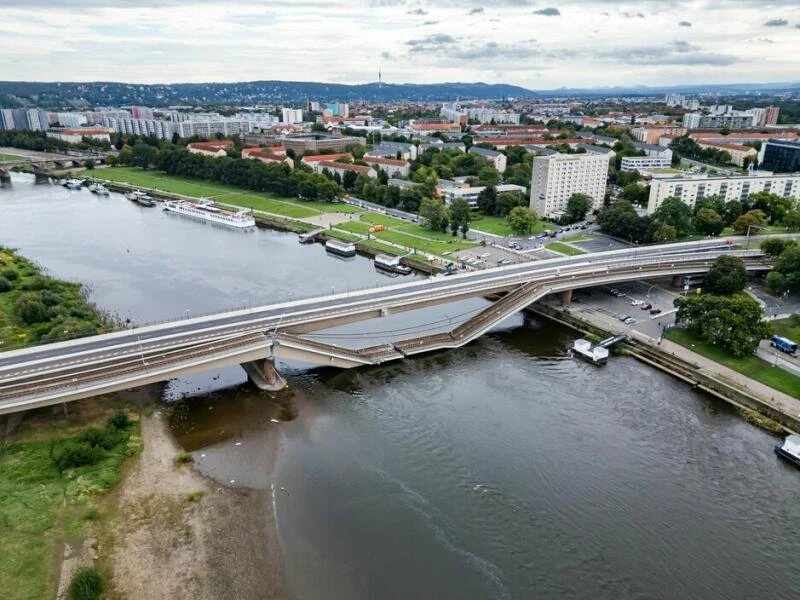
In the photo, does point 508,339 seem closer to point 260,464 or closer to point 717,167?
point 260,464

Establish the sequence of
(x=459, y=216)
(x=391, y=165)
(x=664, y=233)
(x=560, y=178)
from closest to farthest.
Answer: (x=664, y=233) → (x=459, y=216) → (x=560, y=178) → (x=391, y=165)

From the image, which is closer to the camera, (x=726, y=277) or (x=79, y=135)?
(x=726, y=277)

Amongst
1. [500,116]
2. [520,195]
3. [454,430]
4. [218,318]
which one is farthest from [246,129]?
[454,430]

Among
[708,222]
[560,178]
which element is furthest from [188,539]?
[560,178]

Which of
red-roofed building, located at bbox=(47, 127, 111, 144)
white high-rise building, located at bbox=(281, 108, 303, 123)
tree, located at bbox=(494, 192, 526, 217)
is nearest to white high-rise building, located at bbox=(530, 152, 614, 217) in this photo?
tree, located at bbox=(494, 192, 526, 217)

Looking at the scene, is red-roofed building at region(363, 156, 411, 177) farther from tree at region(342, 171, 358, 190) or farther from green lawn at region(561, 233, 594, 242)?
green lawn at region(561, 233, 594, 242)

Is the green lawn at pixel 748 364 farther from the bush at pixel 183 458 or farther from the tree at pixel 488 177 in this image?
the tree at pixel 488 177

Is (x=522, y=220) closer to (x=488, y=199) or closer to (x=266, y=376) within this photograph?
(x=488, y=199)
